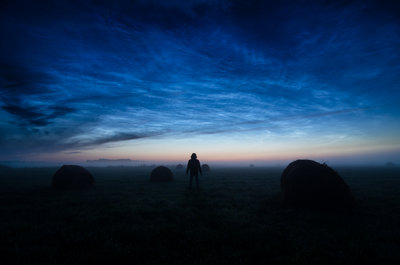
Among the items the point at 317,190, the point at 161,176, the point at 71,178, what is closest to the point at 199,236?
the point at 317,190

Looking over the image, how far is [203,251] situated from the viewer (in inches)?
222

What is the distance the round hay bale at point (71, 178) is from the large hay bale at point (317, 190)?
18636 mm

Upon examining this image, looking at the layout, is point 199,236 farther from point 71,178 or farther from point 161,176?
point 161,176

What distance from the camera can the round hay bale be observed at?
734 inches

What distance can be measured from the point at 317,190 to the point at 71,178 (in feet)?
67.4

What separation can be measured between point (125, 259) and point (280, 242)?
15.2 feet

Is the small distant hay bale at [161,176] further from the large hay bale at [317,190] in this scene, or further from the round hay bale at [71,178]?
the large hay bale at [317,190]

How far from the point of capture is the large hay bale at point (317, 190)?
1016 cm

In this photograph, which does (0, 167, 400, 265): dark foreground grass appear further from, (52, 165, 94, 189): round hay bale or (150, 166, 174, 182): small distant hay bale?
(150, 166, 174, 182): small distant hay bale

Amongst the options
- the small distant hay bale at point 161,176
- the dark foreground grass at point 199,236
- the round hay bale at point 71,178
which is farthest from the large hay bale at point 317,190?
the round hay bale at point 71,178

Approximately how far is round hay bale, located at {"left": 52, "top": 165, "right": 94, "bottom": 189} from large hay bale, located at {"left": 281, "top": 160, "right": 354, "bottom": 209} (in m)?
18.6

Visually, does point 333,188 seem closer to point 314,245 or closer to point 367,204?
point 367,204

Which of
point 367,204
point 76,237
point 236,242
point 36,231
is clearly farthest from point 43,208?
point 367,204

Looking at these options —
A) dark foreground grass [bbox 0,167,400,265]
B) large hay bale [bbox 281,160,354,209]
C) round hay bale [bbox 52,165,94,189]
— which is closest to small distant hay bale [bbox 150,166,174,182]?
round hay bale [bbox 52,165,94,189]
